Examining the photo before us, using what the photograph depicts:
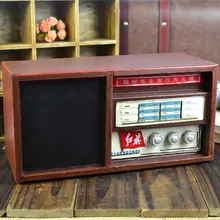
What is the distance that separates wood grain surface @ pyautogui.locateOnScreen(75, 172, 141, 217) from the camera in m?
1.23

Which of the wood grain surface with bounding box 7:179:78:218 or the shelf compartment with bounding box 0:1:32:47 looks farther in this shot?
the shelf compartment with bounding box 0:1:32:47

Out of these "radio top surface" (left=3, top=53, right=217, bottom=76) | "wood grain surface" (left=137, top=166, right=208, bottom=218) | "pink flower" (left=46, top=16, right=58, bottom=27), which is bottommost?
"wood grain surface" (left=137, top=166, right=208, bottom=218)

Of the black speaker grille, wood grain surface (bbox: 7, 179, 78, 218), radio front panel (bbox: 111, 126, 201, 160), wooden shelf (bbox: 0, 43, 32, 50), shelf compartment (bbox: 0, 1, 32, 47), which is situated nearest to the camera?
wood grain surface (bbox: 7, 179, 78, 218)

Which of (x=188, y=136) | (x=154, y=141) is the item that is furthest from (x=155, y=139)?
(x=188, y=136)

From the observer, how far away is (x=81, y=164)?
1.44 m

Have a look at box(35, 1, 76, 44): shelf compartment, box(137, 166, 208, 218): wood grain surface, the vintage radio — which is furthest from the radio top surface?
box(35, 1, 76, 44): shelf compartment

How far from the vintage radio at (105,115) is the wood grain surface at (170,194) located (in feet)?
0.14

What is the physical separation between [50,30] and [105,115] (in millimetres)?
826

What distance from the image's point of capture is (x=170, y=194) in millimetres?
1330

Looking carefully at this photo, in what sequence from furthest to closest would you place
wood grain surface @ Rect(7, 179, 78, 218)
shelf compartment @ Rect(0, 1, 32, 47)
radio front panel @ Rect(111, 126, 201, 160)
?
shelf compartment @ Rect(0, 1, 32, 47)
radio front panel @ Rect(111, 126, 201, 160)
wood grain surface @ Rect(7, 179, 78, 218)

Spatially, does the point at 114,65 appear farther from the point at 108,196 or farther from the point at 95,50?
the point at 95,50

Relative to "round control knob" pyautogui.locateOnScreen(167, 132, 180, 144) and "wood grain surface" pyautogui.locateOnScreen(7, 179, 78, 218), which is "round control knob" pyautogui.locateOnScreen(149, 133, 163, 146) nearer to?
"round control knob" pyautogui.locateOnScreen(167, 132, 180, 144)

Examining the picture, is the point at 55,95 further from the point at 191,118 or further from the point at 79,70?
the point at 191,118

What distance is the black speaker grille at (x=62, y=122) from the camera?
135 cm
